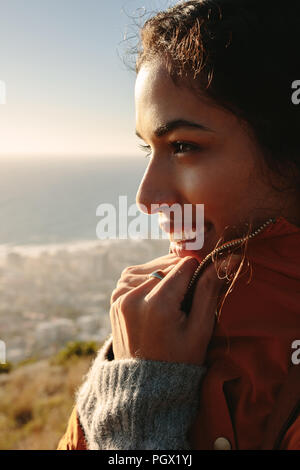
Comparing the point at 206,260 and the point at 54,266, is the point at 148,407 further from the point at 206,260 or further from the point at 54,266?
the point at 54,266

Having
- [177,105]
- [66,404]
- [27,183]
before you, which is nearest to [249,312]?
[177,105]

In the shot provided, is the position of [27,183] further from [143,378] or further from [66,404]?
[143,378]

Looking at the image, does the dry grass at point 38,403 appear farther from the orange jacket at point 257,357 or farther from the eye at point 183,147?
the eye at point 183,147

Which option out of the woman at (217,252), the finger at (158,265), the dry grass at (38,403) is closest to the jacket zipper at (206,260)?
the woman at (217,252)

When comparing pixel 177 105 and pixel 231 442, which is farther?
pixel 177 105

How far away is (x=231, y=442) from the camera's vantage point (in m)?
1.02

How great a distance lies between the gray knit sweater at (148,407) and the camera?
1063 mm

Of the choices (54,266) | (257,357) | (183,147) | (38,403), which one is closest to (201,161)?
(183,147)

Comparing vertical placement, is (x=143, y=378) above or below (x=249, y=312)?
below

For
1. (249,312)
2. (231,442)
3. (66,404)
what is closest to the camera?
(231,442)

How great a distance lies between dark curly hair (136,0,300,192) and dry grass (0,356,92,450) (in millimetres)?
5113

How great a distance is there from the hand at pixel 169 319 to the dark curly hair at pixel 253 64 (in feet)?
1.43

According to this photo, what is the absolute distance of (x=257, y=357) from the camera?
1.09 metres

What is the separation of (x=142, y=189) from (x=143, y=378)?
1.90 feet
